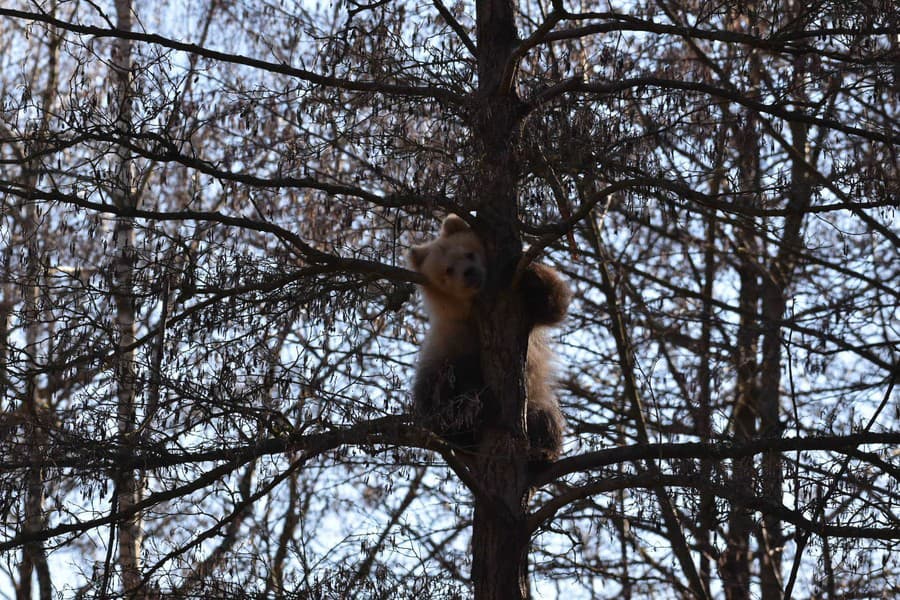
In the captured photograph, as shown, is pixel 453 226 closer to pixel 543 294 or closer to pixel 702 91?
pixel 543 294

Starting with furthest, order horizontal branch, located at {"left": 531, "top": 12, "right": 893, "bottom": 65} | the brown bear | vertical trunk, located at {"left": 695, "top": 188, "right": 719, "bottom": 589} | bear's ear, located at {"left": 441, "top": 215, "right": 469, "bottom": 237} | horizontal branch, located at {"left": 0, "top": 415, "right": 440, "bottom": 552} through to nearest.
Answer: bear's ear, located at {"left": 441, "top": 215, "right": 469, "bottom": 237} → the brown bear → vertical trunk, located at {"left": 695, "top": 188, "right": 719, "bottom": 589} → horizontal branch, located at {"left": 531, "top": 12, "right": 893, "bottom": 65} → horizontal branch, located at {"left": 0, "top": 415, "right": 440, "bottom": 552}

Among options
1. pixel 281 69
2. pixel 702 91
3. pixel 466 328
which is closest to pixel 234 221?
pixel 281 69

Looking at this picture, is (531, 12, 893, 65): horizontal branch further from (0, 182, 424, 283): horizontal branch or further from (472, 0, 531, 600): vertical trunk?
(0, 182, 424, 283): horizontal branch

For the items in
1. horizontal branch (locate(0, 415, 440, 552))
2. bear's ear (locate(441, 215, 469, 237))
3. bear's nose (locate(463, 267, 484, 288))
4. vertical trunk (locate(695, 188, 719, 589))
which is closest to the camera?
horizontal branch (locate(0, 415, 440, 552))

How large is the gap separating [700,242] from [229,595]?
7837mm

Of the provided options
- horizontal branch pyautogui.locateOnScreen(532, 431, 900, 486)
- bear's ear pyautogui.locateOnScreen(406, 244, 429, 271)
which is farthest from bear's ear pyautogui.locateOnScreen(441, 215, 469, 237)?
horizontal branch pyautogui.locateOnScreen(532, 431, 900, 486)

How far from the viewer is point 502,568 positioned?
582 cm

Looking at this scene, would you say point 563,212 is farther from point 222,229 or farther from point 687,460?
point 222,229

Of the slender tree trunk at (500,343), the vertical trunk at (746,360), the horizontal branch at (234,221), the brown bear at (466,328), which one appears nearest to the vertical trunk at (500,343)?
the slender tree trunk at (500,343)

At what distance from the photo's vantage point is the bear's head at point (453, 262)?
261 inches

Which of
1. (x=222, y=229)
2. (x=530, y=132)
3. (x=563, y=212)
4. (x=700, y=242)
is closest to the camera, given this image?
(x=530, y=132)

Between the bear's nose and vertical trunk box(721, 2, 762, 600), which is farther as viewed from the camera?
the bear's nose

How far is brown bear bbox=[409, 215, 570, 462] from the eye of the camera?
20.7ft

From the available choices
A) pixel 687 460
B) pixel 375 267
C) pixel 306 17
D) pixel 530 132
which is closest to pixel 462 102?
pixel 530 132
